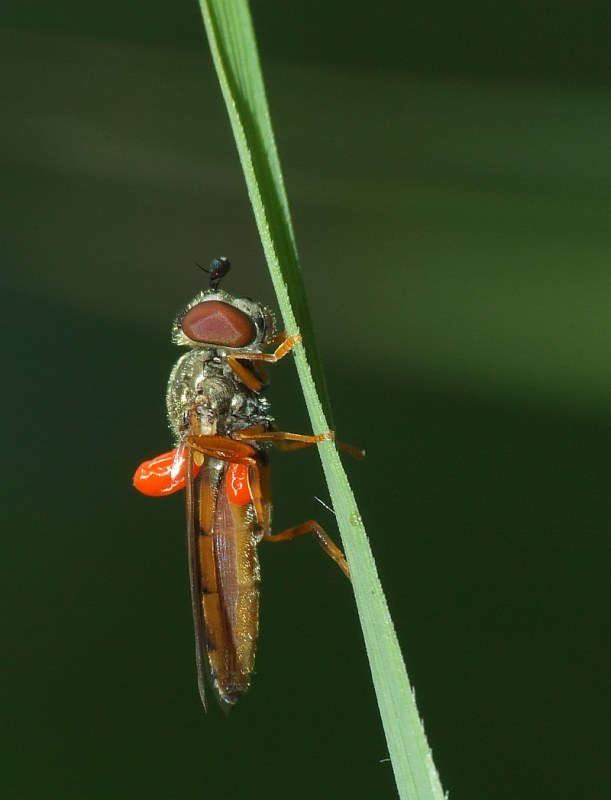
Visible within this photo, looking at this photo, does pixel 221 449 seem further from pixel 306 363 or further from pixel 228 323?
pixel 306 363

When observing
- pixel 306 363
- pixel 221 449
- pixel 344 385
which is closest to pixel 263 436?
pixel 221 449

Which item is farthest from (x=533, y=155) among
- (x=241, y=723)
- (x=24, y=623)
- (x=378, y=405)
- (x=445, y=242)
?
(x=24, y=623)

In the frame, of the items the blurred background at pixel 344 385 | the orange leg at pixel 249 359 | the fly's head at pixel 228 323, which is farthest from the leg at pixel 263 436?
the blurred background at pixel 344 385

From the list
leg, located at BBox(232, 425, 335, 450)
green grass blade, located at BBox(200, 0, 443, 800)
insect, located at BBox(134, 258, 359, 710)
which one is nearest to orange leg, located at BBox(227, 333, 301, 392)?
insect, located at BBox(134, 258, 359, 710)

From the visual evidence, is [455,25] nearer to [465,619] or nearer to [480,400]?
[480,400]

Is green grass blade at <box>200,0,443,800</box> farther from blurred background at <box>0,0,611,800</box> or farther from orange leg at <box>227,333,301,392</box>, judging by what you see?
blurred background at <box>0,0,611,800</box>

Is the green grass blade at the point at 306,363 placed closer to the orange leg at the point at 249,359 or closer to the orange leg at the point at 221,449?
the orange leg at the point at 249,359
